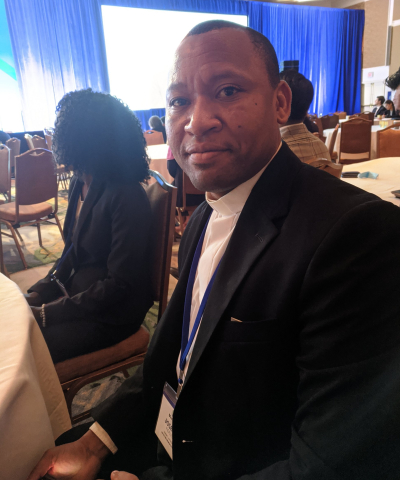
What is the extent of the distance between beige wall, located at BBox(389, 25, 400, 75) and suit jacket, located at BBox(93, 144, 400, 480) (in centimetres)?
1358

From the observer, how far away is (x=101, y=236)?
1307 mm

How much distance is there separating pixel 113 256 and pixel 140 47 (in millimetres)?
8661

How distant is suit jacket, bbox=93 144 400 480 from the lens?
1.46 feet

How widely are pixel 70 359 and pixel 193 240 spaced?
2.23ft

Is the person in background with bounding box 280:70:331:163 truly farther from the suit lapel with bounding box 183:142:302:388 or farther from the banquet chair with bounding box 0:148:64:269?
the banquet chair with bounding box 0:148:64:269

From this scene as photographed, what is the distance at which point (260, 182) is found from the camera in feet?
2.28

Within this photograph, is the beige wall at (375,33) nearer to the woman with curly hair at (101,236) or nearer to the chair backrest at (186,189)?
the chair backrest at (186,189)

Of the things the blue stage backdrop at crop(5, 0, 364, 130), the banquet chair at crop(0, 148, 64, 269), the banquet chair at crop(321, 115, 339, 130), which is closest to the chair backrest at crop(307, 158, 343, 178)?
the banquet chair at crop(0, 148, 64, 269)

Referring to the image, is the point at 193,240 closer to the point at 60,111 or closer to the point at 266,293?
the point at 266,293

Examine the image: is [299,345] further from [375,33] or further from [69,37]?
[375,33]

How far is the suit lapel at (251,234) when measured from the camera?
621mm

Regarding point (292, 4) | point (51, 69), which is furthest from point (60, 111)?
point (292, 4)

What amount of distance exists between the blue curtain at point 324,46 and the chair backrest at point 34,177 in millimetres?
9356

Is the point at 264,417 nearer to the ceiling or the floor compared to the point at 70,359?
nearer to the ceiling
